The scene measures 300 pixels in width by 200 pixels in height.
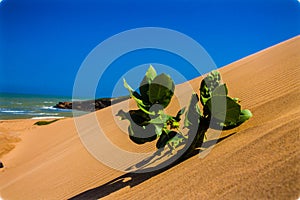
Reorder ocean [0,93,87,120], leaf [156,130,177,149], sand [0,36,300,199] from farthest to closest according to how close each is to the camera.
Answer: ocean [0,93,87,120]
leaf [156,130,177,149]
sand [0,36,300,199]

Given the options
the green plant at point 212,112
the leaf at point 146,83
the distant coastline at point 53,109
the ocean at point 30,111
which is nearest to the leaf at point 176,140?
the green plant at point 212,112

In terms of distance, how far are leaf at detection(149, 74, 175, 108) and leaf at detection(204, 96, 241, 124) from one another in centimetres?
33

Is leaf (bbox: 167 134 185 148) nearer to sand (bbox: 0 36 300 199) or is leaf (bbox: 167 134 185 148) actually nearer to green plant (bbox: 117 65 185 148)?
green plant (bbox: 117 65 185 148)

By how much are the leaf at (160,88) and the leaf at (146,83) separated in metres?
0.05

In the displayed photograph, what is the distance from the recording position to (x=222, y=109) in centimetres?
235

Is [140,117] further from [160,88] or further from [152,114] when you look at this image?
[160,88]

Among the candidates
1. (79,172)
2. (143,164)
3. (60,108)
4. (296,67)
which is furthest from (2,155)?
(60,108)

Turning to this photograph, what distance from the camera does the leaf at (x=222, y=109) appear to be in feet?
7.57

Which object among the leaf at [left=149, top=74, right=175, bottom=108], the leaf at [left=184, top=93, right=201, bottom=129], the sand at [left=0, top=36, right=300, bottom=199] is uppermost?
the leaf at [left=149, top=74, right=175, bottom=108]

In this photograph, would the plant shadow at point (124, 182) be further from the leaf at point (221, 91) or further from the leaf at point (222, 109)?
the leaf at point (221, 91)

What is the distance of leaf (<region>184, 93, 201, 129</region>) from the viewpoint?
241cm

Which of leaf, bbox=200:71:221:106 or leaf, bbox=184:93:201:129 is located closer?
leaf, bbox=184:93:201:129

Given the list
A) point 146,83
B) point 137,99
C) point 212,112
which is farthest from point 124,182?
point 212,112

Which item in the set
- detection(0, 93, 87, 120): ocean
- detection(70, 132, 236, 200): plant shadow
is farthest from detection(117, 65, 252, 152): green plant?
detection(0, 93, 87, 120): ocean
